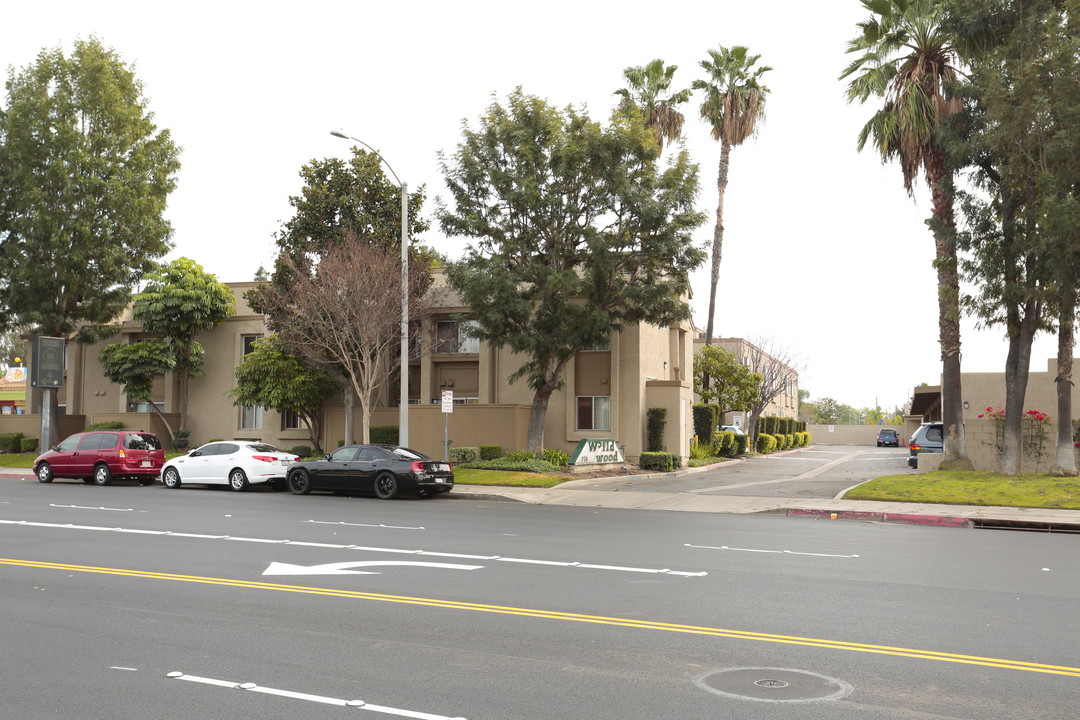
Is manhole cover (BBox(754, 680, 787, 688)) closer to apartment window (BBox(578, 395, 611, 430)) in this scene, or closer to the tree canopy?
apartment window (BBox(578, 395, 611, 430))

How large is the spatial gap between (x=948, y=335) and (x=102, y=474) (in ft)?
84.3

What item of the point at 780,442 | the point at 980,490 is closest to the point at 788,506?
the point at 980,490

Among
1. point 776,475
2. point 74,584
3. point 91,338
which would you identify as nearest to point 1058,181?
point 776,475

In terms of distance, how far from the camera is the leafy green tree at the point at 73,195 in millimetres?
37375

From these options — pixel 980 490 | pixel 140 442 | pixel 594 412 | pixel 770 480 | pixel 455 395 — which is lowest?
pixel 770 480

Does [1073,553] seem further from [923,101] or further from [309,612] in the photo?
[923,101]

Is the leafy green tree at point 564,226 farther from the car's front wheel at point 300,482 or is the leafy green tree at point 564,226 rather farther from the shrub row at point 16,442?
the shrub row at point 16,442

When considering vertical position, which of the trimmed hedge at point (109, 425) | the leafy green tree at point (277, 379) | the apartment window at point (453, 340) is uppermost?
the apartment window at point (453, 340)

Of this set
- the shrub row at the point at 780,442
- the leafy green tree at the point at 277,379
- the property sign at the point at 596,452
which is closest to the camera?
the property sign at the point at 596,452

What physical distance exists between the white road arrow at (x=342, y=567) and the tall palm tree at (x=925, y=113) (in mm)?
18046

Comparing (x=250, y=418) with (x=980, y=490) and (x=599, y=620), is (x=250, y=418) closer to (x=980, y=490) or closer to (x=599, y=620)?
(x=980, y=490)

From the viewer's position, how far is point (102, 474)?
27.4 metres

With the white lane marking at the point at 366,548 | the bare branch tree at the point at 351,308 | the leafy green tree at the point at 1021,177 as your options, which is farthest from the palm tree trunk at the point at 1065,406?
the bare branch tree at the point at 351,308

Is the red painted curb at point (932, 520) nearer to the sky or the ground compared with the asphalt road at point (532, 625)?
nearer to the ground
